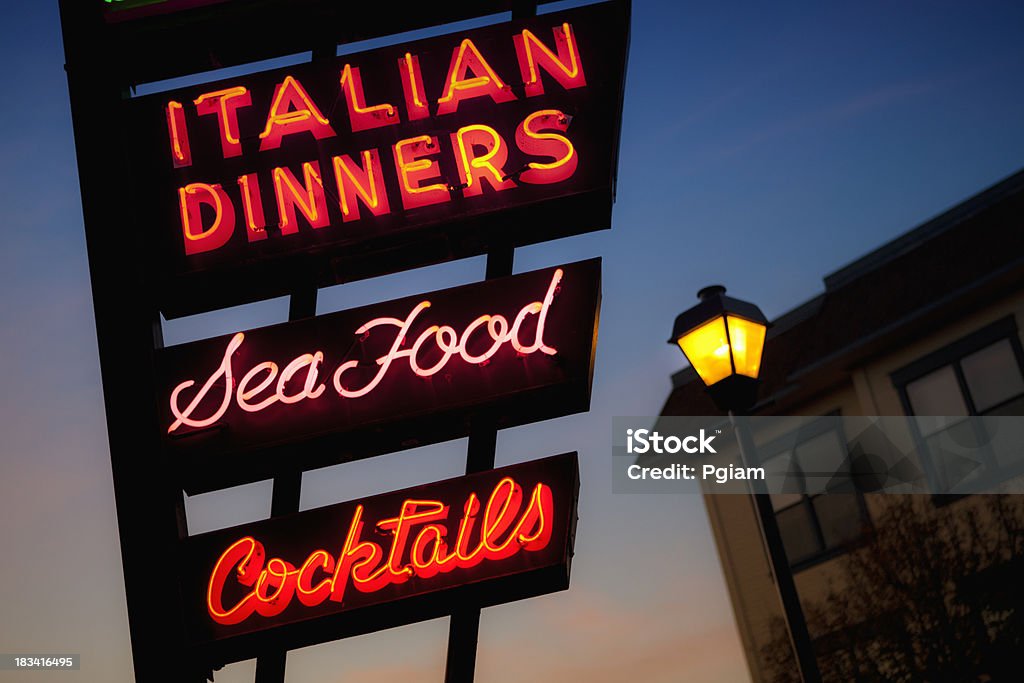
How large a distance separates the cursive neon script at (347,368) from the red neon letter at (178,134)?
1.72m

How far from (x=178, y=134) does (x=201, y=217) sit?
0.73 m

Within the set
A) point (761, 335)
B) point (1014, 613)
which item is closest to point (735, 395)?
point (761, 335)

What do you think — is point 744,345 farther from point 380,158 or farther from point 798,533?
point 798,533

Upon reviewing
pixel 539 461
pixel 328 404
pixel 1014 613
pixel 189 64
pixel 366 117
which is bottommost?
pixel 1014 613

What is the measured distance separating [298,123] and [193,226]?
1.13m

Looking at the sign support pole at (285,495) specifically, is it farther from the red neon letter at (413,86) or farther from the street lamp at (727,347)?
the street lamp at (727,347)

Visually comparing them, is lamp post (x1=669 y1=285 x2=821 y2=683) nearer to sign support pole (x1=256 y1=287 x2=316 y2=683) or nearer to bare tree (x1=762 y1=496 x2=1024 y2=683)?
sign support pole (x1=256 y1=287 x2=316 y2=683)

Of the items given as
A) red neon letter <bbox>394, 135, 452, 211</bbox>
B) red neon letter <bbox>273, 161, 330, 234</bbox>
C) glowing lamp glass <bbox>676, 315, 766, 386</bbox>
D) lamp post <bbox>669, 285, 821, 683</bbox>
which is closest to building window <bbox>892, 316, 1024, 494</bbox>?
lamp post <bbox>669, 285, 821, 683</bbox>

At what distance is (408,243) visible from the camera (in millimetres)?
7391

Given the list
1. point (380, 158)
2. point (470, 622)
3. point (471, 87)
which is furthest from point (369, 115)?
point (470, 622)

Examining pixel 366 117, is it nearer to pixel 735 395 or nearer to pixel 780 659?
pixel 735 395

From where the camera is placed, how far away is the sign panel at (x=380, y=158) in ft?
24.2

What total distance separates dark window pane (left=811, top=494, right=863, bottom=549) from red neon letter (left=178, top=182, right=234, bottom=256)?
13.9 m

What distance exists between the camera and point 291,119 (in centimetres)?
772
